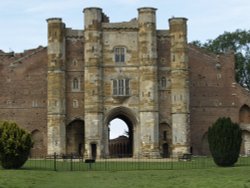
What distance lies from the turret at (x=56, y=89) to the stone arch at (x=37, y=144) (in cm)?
351

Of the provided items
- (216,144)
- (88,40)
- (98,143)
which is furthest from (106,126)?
(216,144)

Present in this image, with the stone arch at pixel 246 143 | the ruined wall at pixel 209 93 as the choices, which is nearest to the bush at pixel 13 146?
the ruined wall at pixel 209 93

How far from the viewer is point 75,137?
8431 cm

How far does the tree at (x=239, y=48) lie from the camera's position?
105 m

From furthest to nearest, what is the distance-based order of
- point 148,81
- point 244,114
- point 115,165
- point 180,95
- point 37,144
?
1. point 244,114
2. point 37,144
3. point 180,95
4. point 148,81
5. point 115,165

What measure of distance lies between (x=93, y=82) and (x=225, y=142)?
27903 mm

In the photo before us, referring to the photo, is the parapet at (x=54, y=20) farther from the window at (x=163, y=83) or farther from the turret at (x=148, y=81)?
the window at (x=163, y=83)

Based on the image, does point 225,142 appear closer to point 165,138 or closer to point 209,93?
point 165,138

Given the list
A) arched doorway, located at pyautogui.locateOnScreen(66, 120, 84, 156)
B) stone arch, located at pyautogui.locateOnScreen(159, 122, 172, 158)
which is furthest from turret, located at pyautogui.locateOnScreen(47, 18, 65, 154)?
stone arch, located at pyautogui.locateOnScreen(159, 122, 172, 158)

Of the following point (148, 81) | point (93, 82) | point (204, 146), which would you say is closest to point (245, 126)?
point (204, 146)

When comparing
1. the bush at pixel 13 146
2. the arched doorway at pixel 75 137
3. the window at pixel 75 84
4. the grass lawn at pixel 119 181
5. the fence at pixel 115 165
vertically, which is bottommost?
the grass lawn at pixel 119 181

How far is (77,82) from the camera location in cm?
8338

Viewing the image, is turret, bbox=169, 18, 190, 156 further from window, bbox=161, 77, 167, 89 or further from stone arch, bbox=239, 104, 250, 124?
stone arch, bbox=239, 104, 250, 124

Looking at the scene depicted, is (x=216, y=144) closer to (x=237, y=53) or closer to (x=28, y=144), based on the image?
(x=28, y=144)
